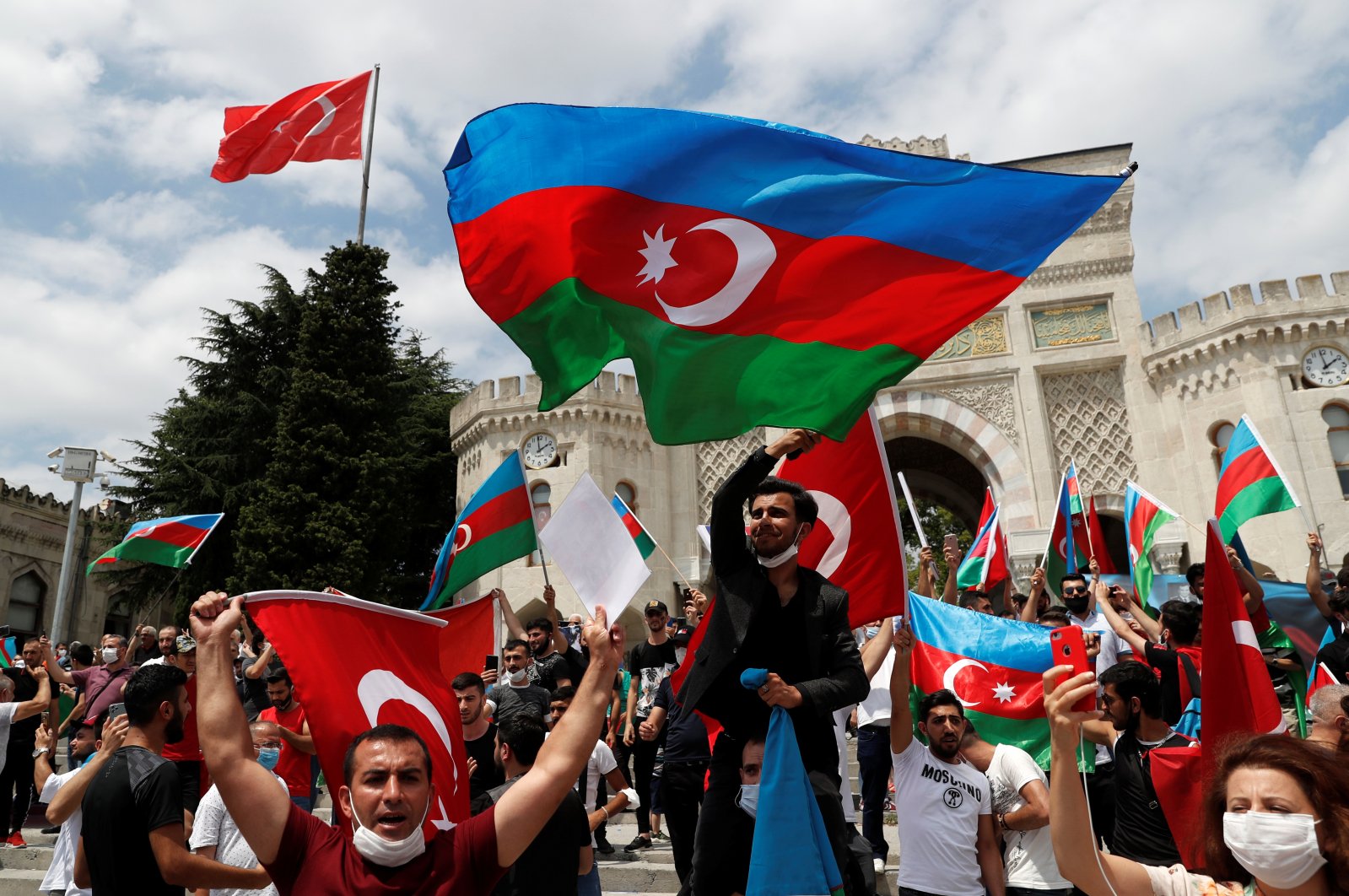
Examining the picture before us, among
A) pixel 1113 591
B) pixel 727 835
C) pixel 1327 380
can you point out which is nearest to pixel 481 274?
pixel 727 835

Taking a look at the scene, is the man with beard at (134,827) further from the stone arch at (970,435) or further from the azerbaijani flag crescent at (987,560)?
the stone arch at (970,435)

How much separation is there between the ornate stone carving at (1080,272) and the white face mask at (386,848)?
2315cm

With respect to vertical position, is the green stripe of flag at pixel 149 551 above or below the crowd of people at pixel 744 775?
above

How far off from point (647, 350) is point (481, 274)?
100cm

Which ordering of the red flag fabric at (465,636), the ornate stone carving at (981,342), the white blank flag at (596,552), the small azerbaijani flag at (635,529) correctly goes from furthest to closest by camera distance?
the ornate stone carving at (981,342) < the small azerbaijani flag at (635,529) < the white blank flag at (596,552) < the red flag fabric at (465,636)

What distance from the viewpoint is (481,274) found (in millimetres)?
4898

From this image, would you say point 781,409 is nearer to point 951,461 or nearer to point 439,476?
point 951,461

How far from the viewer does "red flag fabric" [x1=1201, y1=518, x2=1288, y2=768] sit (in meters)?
3.92

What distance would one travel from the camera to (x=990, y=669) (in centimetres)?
625

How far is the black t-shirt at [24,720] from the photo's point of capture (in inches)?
384

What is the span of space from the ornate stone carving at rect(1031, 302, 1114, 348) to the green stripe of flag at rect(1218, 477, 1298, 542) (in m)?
13.5

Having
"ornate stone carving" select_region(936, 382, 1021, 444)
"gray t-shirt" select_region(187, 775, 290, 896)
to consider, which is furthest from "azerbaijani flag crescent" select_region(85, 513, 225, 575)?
"ornate stone carving" select_region(936, 382, 1021, 444)

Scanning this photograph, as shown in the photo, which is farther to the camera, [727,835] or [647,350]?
[647,350]

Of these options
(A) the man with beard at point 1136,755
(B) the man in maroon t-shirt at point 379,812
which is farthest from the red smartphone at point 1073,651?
(B) the man in maroon t-shirt at point 379,812
